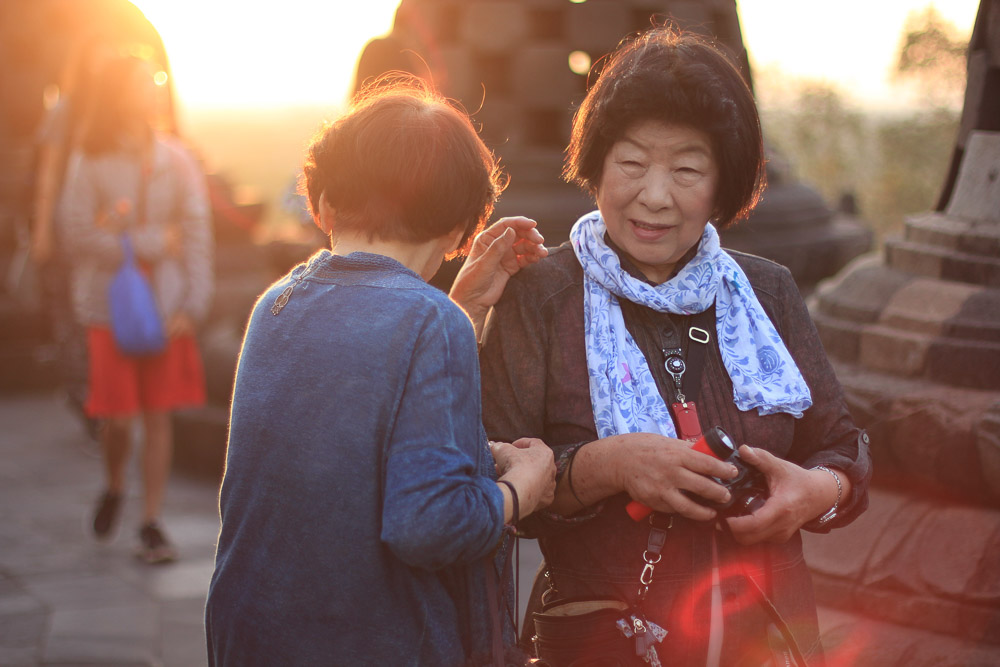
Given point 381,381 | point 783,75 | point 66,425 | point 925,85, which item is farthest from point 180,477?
point 783,75

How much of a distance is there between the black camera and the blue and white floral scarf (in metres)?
0.12

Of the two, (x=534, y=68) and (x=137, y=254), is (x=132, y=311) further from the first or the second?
(x=534, y=68)

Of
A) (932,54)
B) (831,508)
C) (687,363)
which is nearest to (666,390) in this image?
(687,363)

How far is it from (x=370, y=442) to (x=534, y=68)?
12.5 ft

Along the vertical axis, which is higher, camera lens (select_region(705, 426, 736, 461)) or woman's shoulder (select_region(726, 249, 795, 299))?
woman's shoulder (select_region(726, 249, 795, 299))

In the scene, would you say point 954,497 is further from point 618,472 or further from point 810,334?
point 618,472

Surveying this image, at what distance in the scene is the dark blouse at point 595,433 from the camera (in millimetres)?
2018

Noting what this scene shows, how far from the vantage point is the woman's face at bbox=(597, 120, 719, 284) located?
207 centimetres

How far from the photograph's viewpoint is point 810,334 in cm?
223

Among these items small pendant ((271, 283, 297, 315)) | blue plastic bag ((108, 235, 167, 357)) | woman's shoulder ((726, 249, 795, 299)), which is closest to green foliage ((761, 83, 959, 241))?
blue plastic bag ((108, 235, 167, 357))

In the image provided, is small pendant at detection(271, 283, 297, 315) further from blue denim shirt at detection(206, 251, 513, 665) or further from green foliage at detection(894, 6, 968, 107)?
green foliage at detection(894, 6, 968, 107)

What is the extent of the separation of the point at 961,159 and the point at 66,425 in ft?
21.2

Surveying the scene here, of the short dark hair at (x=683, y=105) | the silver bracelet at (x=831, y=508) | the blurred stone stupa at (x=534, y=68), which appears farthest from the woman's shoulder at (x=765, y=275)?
the blurred stone stupa at (x=534, y=68)

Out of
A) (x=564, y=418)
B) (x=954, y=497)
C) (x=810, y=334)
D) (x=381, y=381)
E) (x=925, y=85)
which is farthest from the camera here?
(x=925, y=85)
